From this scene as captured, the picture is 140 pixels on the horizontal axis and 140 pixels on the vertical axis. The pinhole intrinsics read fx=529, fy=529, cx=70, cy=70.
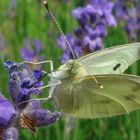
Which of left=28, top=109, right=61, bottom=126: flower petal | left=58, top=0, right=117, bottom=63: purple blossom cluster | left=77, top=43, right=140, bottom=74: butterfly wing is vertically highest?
left=58, top=0, right=117, bottom=63: purple blossom cluster

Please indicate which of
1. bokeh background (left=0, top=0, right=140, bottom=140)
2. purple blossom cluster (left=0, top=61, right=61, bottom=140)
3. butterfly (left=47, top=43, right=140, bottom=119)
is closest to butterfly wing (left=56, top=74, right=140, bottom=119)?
butterfly (left=47, top=43, right=140, bottom=119)

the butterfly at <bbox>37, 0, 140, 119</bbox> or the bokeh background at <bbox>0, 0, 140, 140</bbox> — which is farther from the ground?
the bokeh background at <bbox>0, 0, 140, 140</bbox>

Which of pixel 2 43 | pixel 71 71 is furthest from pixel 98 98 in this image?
pixel 2 43

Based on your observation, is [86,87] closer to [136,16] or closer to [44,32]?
[136,16]

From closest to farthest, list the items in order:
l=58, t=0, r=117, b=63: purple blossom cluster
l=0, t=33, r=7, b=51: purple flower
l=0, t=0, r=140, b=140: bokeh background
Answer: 1. l=58, t=0, r=117, b=63: purple blossom cluster
2. l=0, t=0, r=140, b=140: bokeh background
3. l=0, t=33, r=7, b=51: purple flower

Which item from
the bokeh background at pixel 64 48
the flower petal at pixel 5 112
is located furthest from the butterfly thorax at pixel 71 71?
the bokeh background at pixel 64 48

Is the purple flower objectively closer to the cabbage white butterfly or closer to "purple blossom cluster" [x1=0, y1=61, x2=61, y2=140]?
the cabbage white butterfly

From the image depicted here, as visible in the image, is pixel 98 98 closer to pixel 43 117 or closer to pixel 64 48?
pixel 43 117
